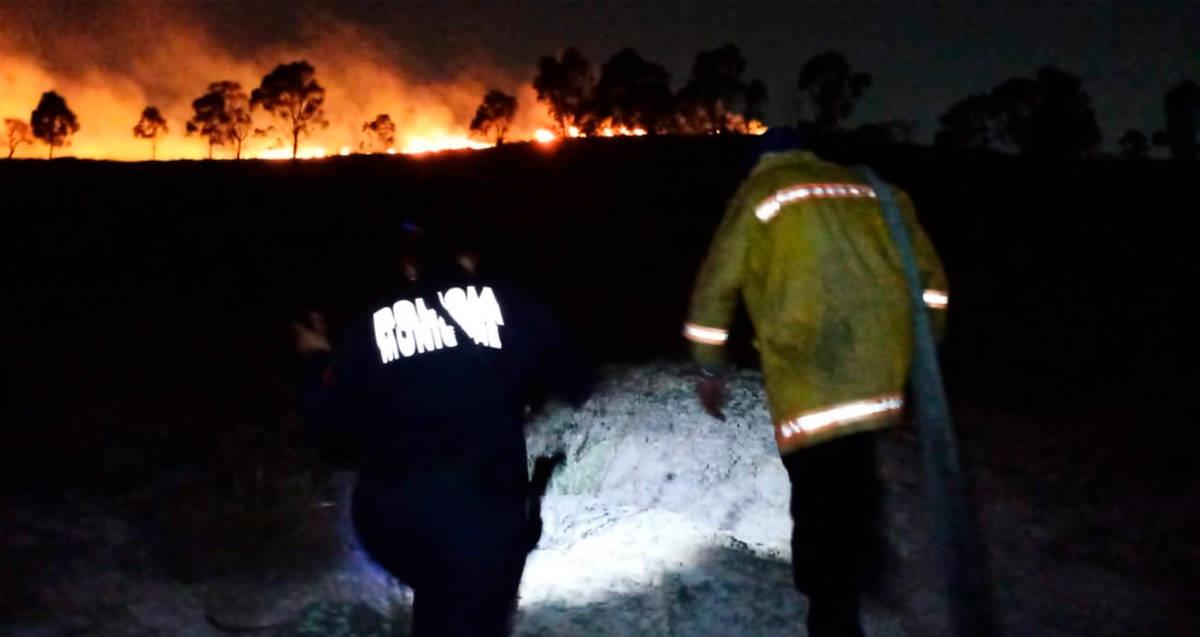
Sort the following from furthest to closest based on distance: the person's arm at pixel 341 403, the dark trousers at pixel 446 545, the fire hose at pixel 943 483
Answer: the fire hose at pixel 943 483
the person's arm at pixel 341 403
the dark trousers at pixel 446 545

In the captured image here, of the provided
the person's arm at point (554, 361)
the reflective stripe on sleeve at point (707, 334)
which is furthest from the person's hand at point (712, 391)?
the person's arm at point (554, 361)

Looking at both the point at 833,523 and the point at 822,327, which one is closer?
the point at 822,327

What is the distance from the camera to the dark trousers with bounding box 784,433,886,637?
11.2 ft

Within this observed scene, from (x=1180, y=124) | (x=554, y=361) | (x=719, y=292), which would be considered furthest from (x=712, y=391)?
(x=1180, y=124)

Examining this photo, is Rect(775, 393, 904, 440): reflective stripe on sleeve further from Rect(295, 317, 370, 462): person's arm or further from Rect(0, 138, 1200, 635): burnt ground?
Rect(295, 317, 370, 462): person's arm

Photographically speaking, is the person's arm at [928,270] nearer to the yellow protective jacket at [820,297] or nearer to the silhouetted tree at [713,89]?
the yellow protective jacket at [820,297]

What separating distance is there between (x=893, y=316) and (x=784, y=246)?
15.9 inches

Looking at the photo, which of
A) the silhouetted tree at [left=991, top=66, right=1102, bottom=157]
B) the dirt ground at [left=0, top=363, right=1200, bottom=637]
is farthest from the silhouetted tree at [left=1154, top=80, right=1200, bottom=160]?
the dirt ground at [left=0, top=363, right=1200, bottom=637]

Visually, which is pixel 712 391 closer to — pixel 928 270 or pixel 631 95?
pixel 928 270

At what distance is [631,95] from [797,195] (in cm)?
5643

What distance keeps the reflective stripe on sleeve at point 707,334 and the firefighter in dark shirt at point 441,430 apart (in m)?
0.79

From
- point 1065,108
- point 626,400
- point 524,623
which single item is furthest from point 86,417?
point 1065,108

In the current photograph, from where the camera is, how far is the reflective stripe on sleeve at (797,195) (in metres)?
3.31

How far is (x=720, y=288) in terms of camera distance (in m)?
3.42
